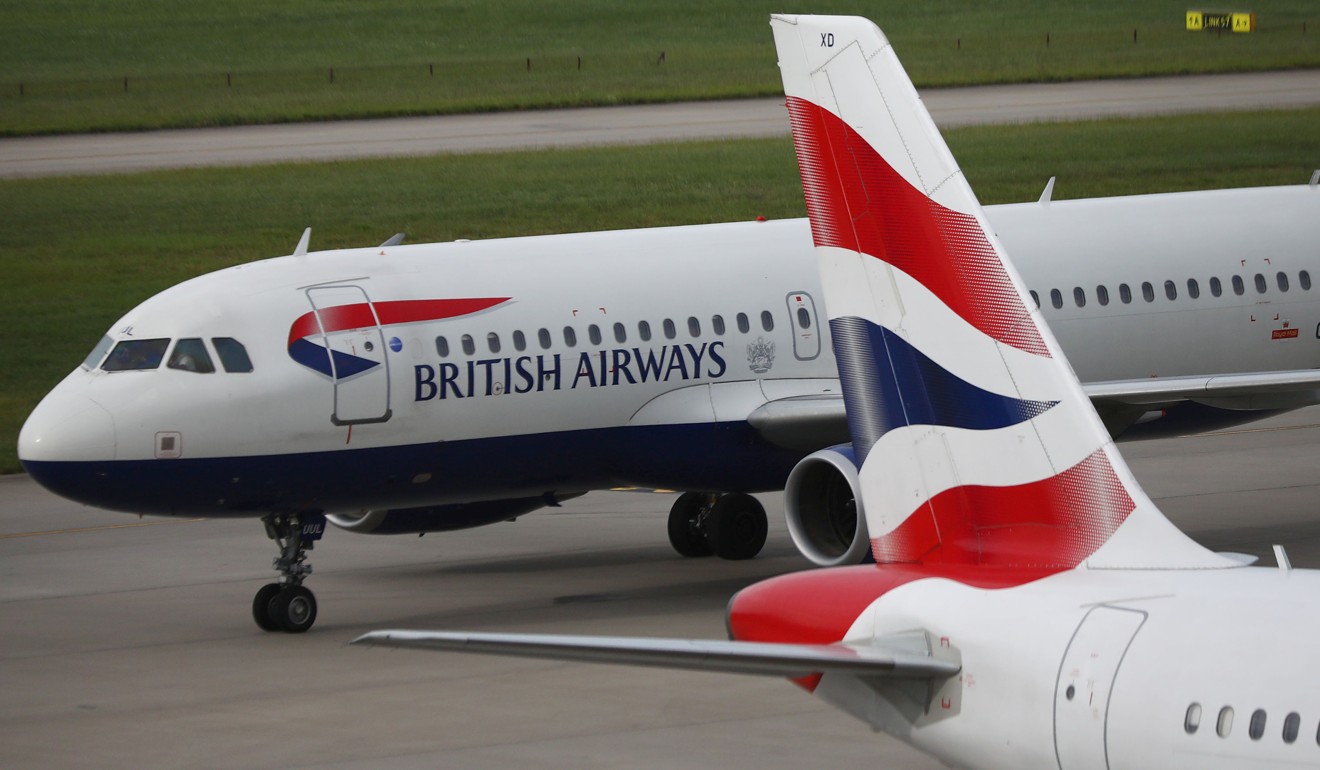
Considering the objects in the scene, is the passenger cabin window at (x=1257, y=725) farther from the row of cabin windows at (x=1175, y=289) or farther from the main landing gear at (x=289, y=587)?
the row of cabin windows at (x=1175, y=289)

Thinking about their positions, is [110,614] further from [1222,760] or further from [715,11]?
[715,11]

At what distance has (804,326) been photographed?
2072cm

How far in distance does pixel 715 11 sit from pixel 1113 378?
63353 mm

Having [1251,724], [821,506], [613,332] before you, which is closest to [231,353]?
[613,332]

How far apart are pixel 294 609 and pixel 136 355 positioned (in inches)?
106

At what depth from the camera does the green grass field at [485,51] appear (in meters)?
62.5

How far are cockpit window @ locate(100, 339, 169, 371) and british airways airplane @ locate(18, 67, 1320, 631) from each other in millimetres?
24

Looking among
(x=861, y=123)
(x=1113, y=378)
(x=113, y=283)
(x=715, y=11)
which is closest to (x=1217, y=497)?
(x=1113, y=378)

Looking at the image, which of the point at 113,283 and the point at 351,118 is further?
the point at 351,118

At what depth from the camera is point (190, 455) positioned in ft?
59.1

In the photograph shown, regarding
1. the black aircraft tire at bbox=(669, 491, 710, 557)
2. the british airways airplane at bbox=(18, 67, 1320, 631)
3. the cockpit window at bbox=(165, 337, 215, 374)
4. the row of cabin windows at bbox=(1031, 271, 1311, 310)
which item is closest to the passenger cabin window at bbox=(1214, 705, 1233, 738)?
the british airways airplane at bbox=(18, 67, 1320, 631)

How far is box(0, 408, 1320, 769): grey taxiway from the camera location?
1475 cm

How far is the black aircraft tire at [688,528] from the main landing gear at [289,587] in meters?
4.73

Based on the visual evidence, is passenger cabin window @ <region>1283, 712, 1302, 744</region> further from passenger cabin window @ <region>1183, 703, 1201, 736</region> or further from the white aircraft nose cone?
the white aircraft nose cone
